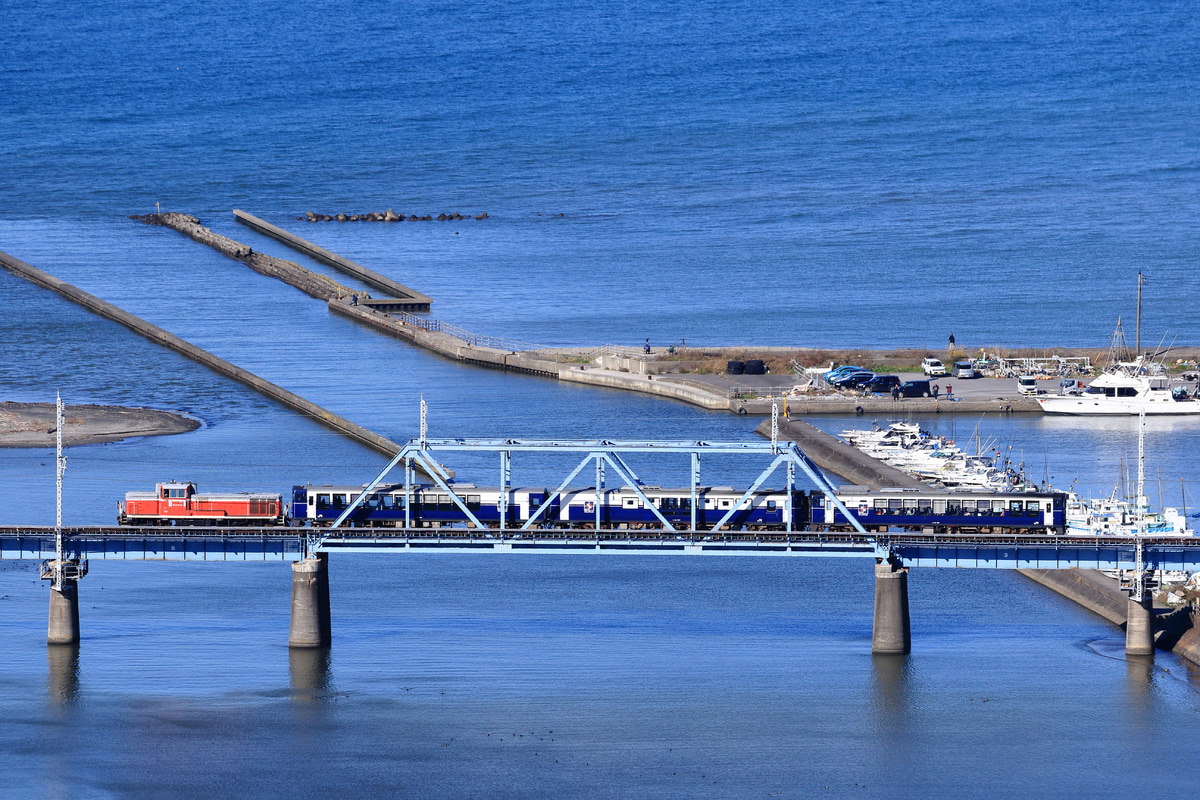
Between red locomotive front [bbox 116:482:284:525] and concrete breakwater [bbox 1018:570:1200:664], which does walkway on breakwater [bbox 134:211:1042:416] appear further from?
red locomotive front [bbox 116:482:284:525]

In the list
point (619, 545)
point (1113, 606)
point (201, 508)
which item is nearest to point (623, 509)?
point (619, 545)

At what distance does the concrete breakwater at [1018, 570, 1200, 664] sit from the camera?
6669 centimetres

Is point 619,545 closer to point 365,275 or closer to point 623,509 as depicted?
point 623,509

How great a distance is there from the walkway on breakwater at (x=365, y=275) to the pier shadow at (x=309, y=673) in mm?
85624

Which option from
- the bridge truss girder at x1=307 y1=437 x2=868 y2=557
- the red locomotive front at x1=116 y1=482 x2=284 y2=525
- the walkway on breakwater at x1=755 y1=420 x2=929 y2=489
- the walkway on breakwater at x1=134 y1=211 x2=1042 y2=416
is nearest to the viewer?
the bridge truss girder at x1=307 y1=437 x2=868 y2=557

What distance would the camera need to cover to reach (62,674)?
2547 inches

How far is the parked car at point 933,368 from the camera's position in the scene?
12112cm

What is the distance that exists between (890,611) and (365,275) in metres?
104

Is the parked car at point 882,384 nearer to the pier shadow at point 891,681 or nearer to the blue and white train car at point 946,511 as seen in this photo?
the blue and white train car at point 946,511

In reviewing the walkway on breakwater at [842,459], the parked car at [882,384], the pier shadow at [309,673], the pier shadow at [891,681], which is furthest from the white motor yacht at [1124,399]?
the pier shadow at [309,673]

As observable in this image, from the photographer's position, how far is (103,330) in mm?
144500

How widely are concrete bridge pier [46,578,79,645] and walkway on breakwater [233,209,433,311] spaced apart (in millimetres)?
84723

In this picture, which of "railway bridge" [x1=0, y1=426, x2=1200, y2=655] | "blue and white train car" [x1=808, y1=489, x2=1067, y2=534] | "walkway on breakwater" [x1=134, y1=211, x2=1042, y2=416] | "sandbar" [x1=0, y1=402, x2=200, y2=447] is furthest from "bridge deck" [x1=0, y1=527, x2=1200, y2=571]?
"sandbar" [x1=0, y1=402, x2=200, y2=447]

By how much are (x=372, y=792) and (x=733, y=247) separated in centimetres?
12746
